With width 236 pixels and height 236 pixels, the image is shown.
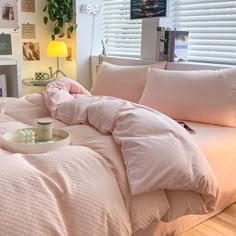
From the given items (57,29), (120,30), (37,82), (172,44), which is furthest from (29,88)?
(172,44)

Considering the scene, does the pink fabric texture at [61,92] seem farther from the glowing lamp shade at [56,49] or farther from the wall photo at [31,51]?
the wall photo at [31,51]

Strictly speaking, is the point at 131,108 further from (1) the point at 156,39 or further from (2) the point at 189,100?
(1) the point at 156,39

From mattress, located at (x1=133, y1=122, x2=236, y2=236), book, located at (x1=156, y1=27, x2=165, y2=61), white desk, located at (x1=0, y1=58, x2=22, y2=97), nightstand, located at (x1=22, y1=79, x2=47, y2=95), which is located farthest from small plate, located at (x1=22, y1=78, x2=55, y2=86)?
mattress, located at (x1=133, y1=122, x2=236, y2=236)

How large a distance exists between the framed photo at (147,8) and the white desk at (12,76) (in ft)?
3.80

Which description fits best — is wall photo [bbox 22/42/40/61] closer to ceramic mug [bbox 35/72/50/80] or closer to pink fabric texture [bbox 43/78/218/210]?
ceramic mug [bbox 35/72/50/80]

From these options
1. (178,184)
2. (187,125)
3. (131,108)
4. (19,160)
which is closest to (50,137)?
(19,160)

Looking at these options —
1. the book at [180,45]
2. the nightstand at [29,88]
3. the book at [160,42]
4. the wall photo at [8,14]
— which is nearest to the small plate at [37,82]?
the nightstand at [29,88]

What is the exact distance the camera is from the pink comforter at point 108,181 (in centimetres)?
90

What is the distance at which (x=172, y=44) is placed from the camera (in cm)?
238

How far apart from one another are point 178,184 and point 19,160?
1.84 ft

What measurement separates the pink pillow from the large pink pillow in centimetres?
18

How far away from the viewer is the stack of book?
2.37m

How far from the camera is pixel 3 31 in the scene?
10.5 ft

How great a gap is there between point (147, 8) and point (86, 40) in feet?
3.06
